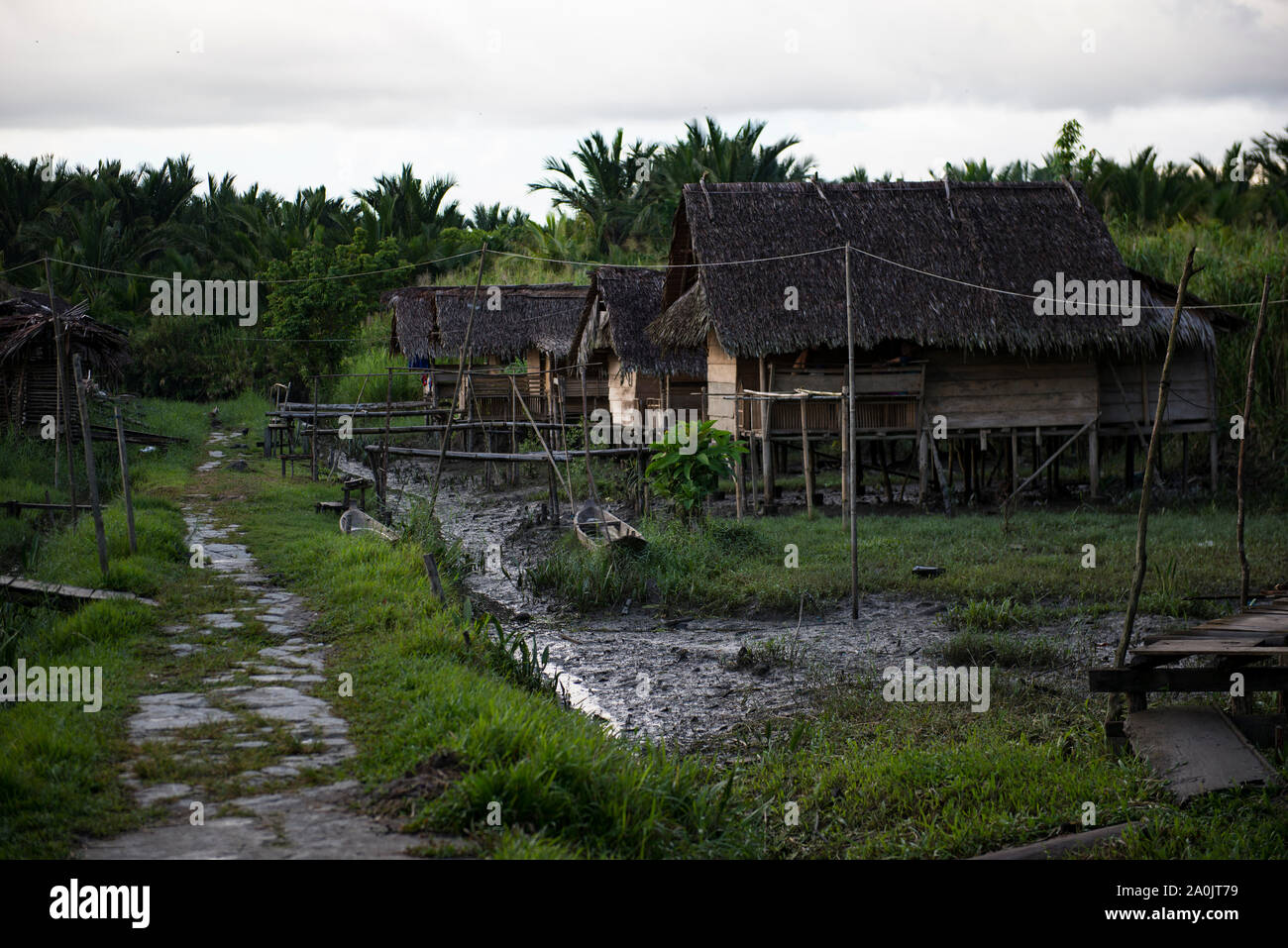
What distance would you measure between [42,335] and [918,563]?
1621cm

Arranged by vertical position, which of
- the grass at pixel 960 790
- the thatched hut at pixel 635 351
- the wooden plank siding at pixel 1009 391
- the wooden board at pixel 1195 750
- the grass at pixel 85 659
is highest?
the thatched hut at pixel 635 351

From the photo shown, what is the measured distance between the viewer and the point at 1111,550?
12492 mm

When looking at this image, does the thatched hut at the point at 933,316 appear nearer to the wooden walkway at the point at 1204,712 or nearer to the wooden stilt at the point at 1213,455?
the wooden stilt at the point at 1213,455

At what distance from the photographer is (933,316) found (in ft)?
54.4

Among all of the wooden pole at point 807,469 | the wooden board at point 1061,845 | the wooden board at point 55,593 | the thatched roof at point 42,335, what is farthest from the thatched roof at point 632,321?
the wooden board at point 1061,845

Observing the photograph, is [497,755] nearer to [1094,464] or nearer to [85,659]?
[85,659]

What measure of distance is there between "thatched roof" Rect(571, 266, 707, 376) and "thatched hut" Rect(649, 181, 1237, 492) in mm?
3423

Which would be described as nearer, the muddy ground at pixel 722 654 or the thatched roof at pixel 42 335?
the muddy ground at pixel 722 654

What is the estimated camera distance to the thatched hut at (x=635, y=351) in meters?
22.1

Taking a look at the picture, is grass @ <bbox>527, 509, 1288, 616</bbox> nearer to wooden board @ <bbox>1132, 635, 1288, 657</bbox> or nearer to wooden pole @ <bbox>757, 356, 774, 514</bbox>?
wooden pole @ <bbox>757, 356, 774, 514</bbox>

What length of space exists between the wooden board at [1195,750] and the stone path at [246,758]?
3837 millimetres
